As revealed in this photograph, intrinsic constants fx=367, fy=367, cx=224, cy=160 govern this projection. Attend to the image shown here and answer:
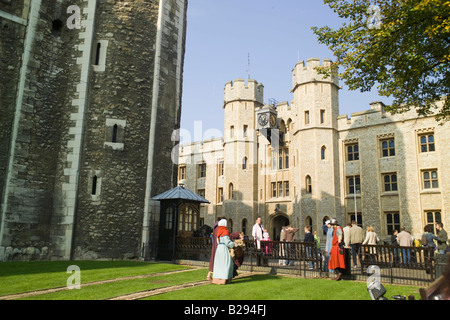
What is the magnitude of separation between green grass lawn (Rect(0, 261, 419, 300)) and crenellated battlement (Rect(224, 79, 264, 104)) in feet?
90.0

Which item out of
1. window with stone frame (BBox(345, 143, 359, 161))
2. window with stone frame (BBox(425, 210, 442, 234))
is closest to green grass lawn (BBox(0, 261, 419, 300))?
window with stone frame (BBox(425, 210, 442, 234))

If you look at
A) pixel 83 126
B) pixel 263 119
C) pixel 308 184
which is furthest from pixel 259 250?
pixel 263 119

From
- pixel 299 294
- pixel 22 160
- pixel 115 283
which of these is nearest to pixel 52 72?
pixel 22 160

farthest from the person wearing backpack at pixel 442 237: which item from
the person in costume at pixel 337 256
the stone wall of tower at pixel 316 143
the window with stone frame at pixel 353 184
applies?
the window with stone frame at pixel 353 184

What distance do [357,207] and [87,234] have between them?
20519mm

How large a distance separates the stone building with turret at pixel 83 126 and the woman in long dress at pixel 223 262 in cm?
768

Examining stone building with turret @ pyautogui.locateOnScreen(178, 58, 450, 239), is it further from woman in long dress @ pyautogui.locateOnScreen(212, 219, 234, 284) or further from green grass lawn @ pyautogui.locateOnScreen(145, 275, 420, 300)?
woman in long dress @ pyautogui.locateOnScreen(212, 219, 234, 284)

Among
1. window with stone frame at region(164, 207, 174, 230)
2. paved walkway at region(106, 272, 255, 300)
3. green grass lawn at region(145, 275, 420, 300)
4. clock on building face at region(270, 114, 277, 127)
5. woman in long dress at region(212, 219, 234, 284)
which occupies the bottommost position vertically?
paved walkway at region(106, 272, 255, 300)

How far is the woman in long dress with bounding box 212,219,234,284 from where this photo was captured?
28.7ft

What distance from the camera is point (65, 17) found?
1647cm

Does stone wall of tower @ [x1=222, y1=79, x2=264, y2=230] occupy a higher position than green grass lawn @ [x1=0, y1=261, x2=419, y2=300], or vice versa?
stone wall of tower @ [x1=222, y1=79, x2=264, y2=230]

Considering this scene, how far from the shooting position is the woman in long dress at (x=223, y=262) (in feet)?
28.7

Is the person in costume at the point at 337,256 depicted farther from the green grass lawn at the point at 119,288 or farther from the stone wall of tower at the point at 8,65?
the stone wall of tower at the point at 8,65

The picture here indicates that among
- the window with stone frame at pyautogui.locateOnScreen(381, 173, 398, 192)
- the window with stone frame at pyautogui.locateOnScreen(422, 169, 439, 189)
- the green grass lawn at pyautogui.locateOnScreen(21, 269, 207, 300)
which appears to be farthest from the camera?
the window with stone frame at pyautogui.locateOnScreen(381, 173, 398, 192)
